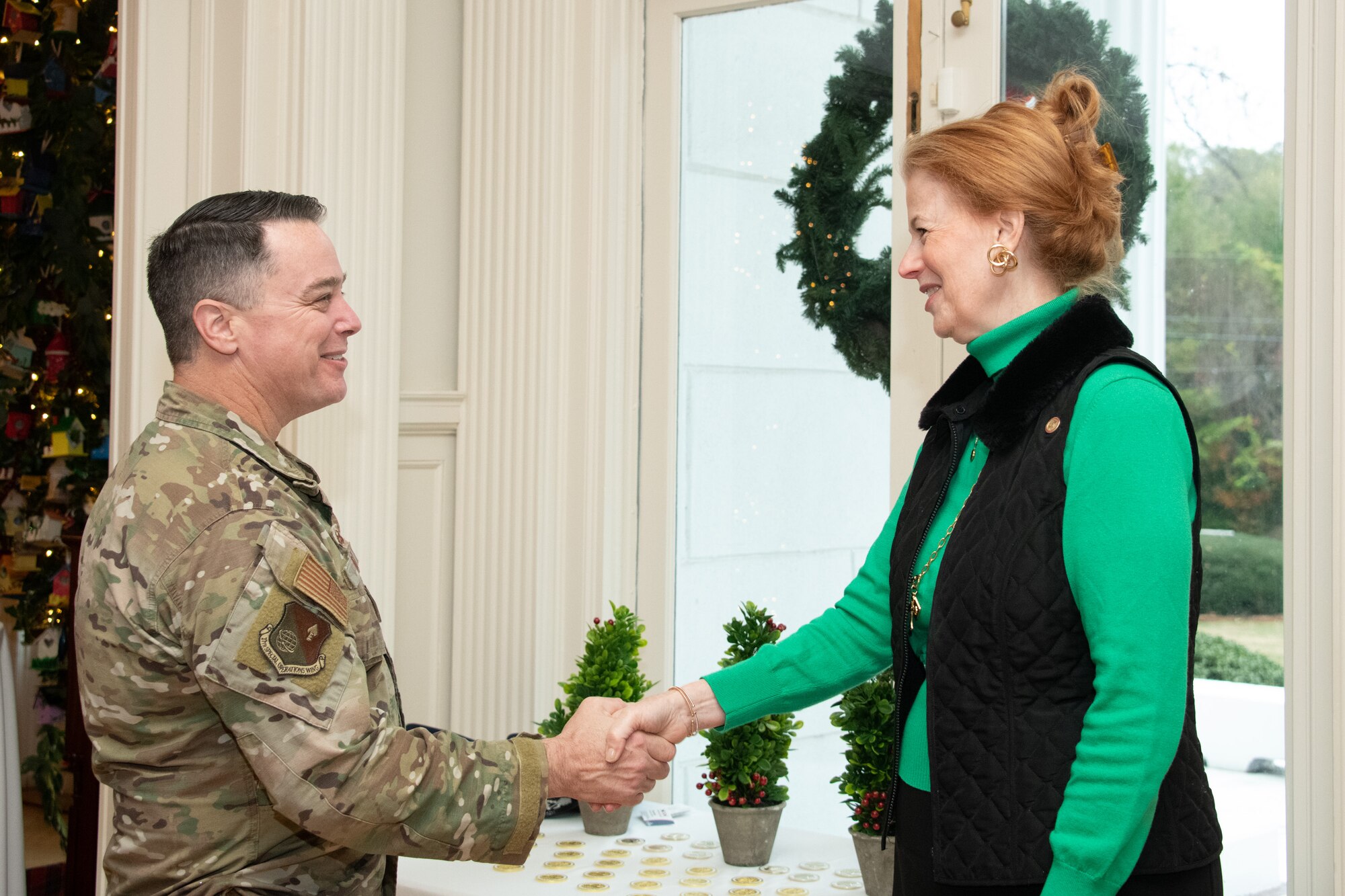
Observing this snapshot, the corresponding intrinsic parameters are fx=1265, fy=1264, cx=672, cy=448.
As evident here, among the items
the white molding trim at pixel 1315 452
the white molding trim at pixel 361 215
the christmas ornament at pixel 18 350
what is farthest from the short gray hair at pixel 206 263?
the christmas ornament at pixel 18 350

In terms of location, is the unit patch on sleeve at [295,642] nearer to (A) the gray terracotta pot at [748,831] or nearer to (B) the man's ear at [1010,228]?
(B) the man's ear at [1010,228]

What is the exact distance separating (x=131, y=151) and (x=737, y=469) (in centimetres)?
156

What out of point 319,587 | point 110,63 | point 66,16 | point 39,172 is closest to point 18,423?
point 39,172

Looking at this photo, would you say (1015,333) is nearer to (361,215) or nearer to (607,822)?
(607,822)

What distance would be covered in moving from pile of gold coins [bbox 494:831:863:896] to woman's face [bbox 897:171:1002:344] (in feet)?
4.11

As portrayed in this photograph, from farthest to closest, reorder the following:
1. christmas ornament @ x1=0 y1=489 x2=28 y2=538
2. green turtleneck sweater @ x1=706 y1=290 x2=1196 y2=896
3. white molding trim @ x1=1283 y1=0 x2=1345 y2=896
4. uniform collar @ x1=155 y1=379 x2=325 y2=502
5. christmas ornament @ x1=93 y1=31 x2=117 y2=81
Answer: christmas ornament @ x1=0 y1=489 x2=28 y2=538 → christmas ornament @ x1=93 y1=31 x2=117 y2=81 → white molding trim @ x1=1283 y1=0 x2=1345 y2=896 → uniform collar @ x1=155 y1=379 x2=325 y2=502 → green turtleneck sweater @ x1=706 y1=290 x2=1196 y2=896

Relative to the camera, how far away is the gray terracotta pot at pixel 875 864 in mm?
2312

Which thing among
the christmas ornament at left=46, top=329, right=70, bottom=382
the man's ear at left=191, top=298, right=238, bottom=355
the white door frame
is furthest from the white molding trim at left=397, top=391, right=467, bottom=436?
the christmas ornament at left=46, top=329, right=70, bottom=382

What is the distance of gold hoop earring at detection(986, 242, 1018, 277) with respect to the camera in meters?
1.57

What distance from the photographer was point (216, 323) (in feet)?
5.31

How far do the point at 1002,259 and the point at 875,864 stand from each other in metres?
1.26

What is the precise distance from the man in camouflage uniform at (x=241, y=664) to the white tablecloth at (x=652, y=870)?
81 centimetres

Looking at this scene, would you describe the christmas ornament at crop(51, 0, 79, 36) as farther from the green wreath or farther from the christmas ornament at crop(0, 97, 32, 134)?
the green wreath

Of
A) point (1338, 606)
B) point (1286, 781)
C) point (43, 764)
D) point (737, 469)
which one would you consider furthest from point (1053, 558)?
point (43, 764)
